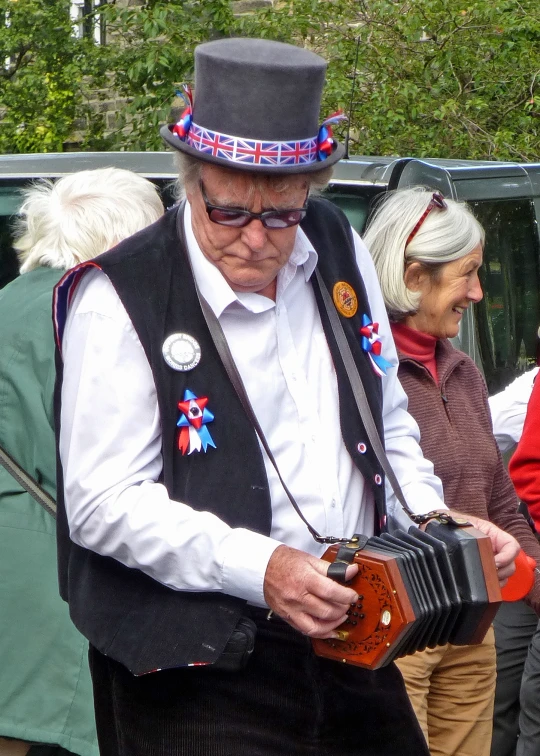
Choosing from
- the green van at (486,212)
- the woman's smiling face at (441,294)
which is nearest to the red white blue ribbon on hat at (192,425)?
the woman's smiling face at (441,294)

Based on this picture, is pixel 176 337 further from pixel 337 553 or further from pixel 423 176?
pixel 423 176

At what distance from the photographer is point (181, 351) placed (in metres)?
2.30

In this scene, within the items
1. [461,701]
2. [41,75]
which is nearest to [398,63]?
[41,75]

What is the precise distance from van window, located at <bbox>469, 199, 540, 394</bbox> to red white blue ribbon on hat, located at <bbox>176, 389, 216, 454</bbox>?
6.90 ft

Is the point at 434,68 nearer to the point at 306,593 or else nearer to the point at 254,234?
the point at 254,234

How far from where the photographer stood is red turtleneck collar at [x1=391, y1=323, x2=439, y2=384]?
3562 mm

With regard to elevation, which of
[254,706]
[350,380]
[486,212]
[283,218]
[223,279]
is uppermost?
[283,218]

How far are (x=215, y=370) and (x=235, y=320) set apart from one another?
15 cm

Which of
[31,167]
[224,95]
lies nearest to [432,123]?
[31,167]

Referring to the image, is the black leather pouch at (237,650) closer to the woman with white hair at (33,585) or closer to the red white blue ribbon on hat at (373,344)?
the red white blue ribbon on hat at (373,344)

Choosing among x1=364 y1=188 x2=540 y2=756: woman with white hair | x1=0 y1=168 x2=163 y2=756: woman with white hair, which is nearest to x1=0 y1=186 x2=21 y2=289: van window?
x1=0 y1=168 x2=163 y2=756: woman with white hair

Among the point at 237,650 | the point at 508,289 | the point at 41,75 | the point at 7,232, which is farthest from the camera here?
the point at 41,75

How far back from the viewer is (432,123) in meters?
7.90

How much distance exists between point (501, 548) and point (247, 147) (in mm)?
969
